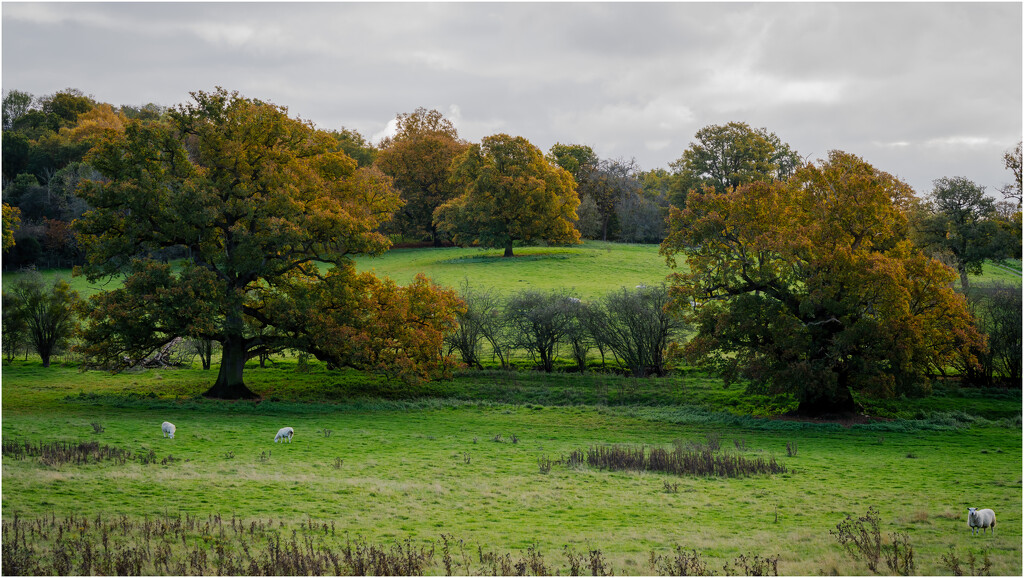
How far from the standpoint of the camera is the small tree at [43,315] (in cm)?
3984

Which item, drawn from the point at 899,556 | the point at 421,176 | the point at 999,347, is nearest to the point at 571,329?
the point at 999,347

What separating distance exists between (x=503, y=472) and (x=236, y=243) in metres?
18.3

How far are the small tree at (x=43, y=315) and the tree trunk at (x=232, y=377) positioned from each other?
13.8 m

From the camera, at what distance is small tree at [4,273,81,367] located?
39.8 meters

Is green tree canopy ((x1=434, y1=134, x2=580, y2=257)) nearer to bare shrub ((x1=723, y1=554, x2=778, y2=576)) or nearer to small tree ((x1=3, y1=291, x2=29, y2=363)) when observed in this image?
small tree ((x1=3, y1=291, x2=29, y2=363))

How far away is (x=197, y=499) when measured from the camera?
50.4 feet

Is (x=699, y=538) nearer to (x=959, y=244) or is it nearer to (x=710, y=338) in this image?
(x=710, y=338)

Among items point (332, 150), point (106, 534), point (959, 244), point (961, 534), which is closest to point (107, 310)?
point (332, 150)

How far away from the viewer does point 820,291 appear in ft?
89.5

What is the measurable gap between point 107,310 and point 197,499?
1646cm

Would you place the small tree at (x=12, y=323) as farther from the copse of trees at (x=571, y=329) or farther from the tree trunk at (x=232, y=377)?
the copse of trees at (x=571, y=329)

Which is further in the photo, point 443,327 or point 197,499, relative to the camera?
point 443,327

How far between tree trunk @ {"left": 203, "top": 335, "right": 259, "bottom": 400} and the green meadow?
1035 mm

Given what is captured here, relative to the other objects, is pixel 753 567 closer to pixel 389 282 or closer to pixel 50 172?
pixel 389 282
